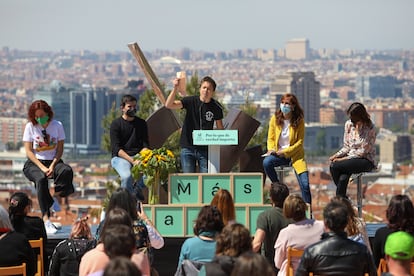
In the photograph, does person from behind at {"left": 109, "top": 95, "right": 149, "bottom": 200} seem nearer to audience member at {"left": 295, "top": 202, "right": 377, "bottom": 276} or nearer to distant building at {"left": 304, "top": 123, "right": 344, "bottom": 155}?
audience member at {"left": 295, "top": 202, "right": 377, "bottom": 276}

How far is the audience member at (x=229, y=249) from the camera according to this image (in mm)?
4707

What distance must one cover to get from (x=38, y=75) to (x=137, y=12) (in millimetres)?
29963

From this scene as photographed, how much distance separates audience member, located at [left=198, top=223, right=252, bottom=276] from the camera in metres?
4.71

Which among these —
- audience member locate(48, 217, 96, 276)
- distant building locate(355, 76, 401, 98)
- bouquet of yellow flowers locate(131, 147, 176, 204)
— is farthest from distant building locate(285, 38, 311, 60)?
audience member locate(48, 217, 96, 276)

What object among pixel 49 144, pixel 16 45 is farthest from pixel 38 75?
pixel 49 144

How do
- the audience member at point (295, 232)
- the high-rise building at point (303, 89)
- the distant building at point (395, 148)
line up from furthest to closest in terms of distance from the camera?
the high-rise building at point (303, 89), the distant building at point (395, 148), the audience member at point (295, 232)

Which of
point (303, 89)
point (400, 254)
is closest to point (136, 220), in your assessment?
point (400, 254)

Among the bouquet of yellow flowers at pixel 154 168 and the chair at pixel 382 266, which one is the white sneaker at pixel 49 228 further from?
the chair at pixel 382 266

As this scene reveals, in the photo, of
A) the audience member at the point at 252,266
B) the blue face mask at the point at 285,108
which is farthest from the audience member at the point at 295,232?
the blue face mask at the point at 285,108

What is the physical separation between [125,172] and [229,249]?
3.21m

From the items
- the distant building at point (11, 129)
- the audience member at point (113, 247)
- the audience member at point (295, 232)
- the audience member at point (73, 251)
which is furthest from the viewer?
the distant building at point (11, 129)

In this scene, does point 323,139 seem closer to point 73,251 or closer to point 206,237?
point 73,251

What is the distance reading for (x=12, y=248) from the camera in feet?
18.0

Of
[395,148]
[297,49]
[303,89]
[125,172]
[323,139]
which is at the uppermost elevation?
[297,49]
